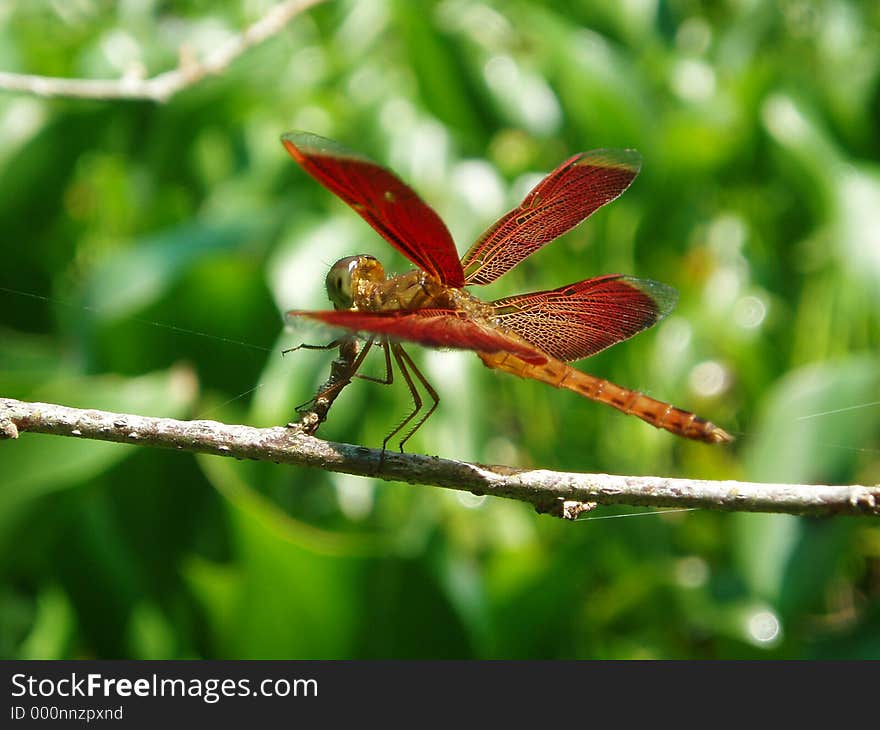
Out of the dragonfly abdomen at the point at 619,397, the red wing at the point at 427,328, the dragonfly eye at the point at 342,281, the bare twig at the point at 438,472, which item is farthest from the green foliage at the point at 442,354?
the dragonfly abdomen at the point at 619,397

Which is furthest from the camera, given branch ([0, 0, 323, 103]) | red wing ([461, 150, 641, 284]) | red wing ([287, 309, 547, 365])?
branch ([0, 0, 323, 103])

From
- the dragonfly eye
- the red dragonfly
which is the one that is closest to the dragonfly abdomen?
the red dragonfly

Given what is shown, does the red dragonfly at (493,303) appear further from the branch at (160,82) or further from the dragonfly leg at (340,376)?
the branch at (160,82)

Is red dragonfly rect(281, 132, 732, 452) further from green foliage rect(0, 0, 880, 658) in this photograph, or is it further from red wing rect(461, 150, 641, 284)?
green foliage rect(0, 0, 880, 658)

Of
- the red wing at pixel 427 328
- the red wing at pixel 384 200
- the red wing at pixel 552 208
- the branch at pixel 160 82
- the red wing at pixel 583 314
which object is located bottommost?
the red wing at pixel 427 328

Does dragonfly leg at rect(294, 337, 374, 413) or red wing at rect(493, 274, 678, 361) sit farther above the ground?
red wing at rect(493, 274, 678, 361)

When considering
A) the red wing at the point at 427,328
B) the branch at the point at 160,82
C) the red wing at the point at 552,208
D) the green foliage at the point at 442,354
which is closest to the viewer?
the red wing at the point at 427,328
